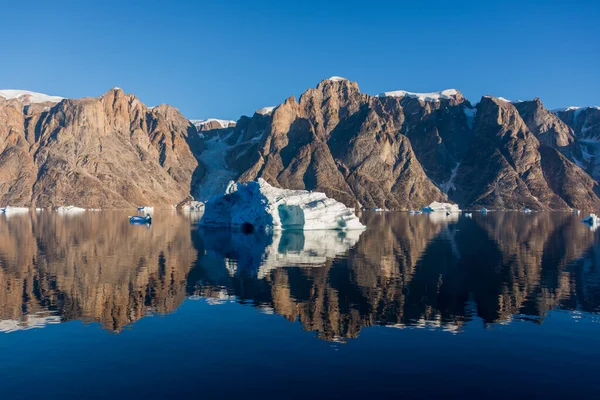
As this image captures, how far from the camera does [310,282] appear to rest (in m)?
48.0

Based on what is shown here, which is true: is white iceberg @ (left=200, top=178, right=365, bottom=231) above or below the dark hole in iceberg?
above

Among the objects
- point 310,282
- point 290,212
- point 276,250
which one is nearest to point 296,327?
point 310,282

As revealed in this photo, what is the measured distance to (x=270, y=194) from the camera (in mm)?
115562

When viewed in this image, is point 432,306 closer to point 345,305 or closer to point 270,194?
point 345,305

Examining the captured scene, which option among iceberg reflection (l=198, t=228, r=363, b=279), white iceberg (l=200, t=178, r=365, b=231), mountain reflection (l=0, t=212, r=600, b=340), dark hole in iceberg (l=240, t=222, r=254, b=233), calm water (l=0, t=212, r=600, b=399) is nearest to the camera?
calm water (l=0, t=212, r=600, b=399)

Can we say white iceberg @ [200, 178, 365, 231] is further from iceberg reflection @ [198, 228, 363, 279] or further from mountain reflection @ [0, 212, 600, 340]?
mountain reflection @ [0, 212, 600, 340]

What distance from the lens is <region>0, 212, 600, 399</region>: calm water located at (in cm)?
2319

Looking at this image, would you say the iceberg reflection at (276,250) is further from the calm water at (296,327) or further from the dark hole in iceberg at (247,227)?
the dark hole in iceberg at (247,227)

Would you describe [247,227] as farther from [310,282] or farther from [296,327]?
[296,327]

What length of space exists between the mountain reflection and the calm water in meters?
0.24

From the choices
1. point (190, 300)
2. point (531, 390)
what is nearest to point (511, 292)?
point (531, 390)

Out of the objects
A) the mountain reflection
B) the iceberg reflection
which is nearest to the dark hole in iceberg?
the iceberg reflection

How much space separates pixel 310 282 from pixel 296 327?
15.4 meters

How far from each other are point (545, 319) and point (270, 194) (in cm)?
8445
